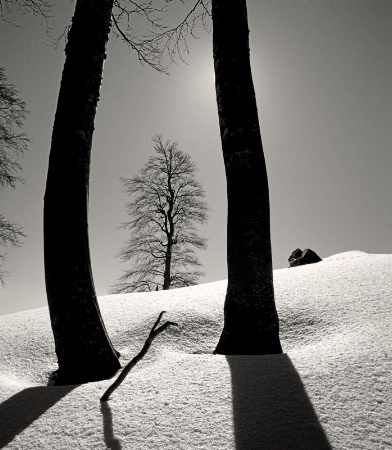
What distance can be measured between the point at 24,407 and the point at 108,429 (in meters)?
0.59

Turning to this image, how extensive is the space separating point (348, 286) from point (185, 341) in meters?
2.07

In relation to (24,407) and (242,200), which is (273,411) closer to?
(24,407)

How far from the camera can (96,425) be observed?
1.36 m

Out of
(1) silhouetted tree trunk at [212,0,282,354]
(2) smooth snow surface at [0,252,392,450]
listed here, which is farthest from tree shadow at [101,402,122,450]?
(1) silhouetted tree trunk at [212,0,282,354]

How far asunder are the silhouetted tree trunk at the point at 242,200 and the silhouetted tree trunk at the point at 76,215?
3.37 feet

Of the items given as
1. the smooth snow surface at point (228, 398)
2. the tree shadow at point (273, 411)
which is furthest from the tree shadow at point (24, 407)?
the tree shadow at point (273, 411)

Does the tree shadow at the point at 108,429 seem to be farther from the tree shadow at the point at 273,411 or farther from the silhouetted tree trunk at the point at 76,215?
the silhouetted tree trunk at the point at 76,215

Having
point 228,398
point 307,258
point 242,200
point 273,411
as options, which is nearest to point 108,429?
point 228,398

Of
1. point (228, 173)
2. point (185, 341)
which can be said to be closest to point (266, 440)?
point (185, 341)

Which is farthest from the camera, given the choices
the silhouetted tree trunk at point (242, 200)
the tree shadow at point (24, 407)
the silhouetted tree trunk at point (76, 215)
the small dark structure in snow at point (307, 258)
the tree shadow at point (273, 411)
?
the small dark structure in snow at point (307, 258)

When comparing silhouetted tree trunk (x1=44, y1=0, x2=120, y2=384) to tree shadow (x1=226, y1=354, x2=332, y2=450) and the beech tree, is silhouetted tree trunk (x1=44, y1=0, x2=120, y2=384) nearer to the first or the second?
the beech tree

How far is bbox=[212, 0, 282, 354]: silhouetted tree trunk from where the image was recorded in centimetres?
242

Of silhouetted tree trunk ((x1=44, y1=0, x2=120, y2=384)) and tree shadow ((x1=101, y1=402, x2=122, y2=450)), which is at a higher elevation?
silhouetted tree trunk ((x1=44, y1=0, x2=120, y2=384))

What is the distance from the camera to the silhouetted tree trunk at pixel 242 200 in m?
2.42
